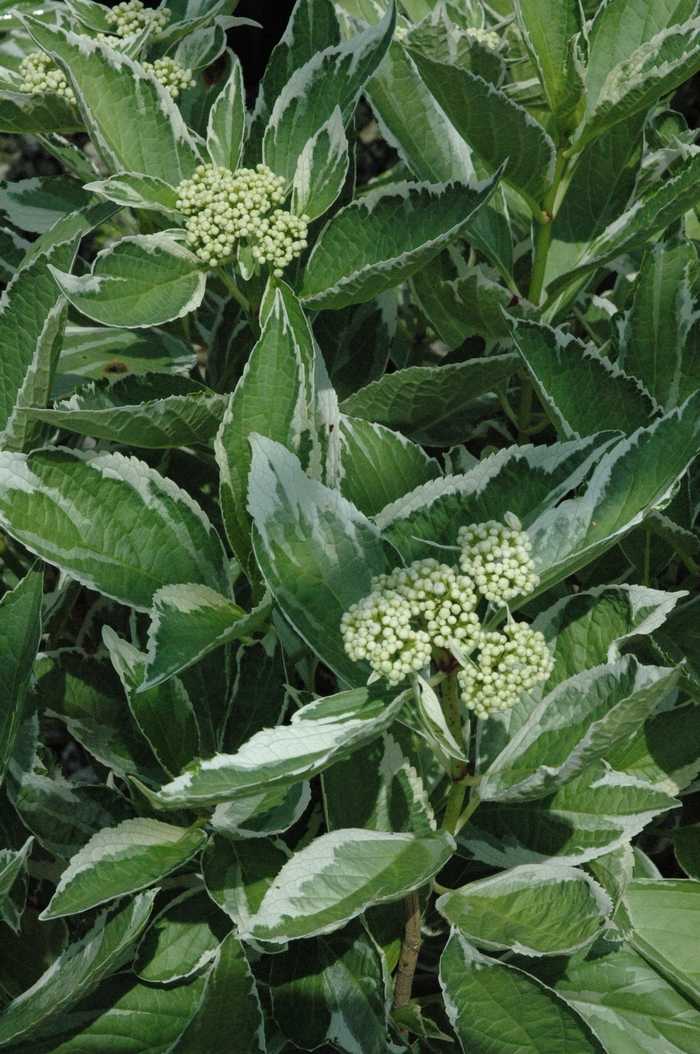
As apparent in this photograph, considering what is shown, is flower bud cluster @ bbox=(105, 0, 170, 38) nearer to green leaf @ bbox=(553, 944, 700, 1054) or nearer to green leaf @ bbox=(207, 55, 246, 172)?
green leaf @ bbox=(207, 55, 246, 172)

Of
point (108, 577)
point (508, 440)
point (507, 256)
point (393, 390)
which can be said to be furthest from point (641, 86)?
point (108, 577)

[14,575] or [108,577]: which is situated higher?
[108,577]

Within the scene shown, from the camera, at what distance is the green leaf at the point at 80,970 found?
0.93m

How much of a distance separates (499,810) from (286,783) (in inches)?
18.0

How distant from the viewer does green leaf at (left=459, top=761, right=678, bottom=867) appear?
993 millimetres

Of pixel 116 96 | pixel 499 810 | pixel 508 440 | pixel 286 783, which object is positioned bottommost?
pixel 499 810

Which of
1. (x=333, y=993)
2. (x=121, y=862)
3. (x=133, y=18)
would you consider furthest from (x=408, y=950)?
(x=133, y=18)

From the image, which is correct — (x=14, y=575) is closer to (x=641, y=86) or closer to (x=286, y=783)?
(x=286, y=783)

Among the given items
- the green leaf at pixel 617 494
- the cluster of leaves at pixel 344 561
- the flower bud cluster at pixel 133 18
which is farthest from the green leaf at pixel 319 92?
the green leaf at pixel 617 494

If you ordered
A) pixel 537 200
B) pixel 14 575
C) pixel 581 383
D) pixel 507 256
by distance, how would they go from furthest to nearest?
pixel 14 575, pixel 507 256, pixel 537 200, pixel 581 383

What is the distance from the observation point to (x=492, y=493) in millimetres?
889

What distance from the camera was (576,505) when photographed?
0.84 metres

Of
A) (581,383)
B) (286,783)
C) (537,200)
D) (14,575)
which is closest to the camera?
(286,783)

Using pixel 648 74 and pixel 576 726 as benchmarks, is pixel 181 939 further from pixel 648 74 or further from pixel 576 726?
pixel 648 74
